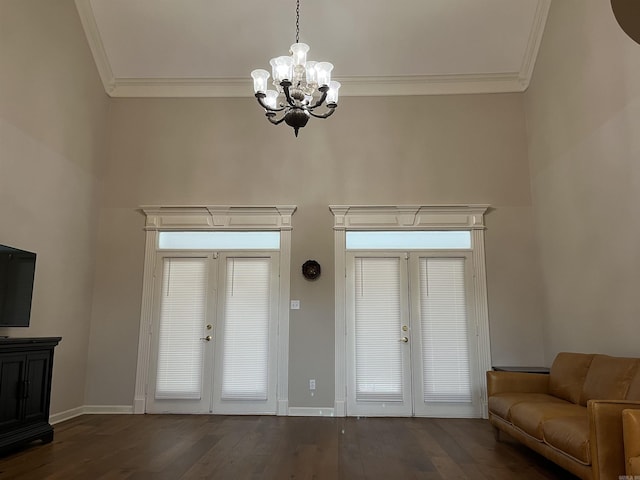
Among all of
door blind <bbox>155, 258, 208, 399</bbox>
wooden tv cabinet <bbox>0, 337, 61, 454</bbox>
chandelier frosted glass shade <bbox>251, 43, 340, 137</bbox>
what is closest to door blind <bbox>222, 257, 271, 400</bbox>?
door blind <bbox>155, 258, 208, 399</bbox>

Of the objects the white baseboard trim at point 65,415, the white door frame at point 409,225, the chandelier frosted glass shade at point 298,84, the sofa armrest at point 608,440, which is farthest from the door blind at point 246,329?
the sofa armrest at point 608,440

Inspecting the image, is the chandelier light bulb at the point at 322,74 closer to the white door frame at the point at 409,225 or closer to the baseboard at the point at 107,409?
the white door frame at the point at 409,225

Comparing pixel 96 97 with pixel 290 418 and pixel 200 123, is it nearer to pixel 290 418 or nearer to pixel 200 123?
pixel 200 123

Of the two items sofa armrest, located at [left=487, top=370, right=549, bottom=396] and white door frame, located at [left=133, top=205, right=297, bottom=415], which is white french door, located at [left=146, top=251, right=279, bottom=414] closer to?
white door frame, located at [left=133, top=205, right=297, bottom=415]

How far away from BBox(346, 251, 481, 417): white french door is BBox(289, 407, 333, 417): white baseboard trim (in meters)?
0.27

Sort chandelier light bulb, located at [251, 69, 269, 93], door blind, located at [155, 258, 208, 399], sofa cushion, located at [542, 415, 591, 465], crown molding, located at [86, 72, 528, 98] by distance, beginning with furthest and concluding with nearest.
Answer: crown molding, located at [86, 72, 528, 98]
door blind, located at [155, 258, 208, 399]
chandelier light bulb, located at [251, 69, 269, 93]
sofa cushion, located at [542, 415, 591, 465]

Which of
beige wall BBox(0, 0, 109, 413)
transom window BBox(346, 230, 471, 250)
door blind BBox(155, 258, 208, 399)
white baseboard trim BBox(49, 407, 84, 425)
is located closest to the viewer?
beige wall BBox(0, 0, 109, 413)

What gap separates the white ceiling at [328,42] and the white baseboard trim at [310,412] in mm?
4169

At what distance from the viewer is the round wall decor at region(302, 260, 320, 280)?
5805mm

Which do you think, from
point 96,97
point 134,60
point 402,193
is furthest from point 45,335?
point 402,193

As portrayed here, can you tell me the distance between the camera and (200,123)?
6270mm

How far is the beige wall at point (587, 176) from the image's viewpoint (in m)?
3.96

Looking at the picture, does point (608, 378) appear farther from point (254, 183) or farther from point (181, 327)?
point (181, 327)

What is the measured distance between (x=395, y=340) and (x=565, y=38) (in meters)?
3.98
